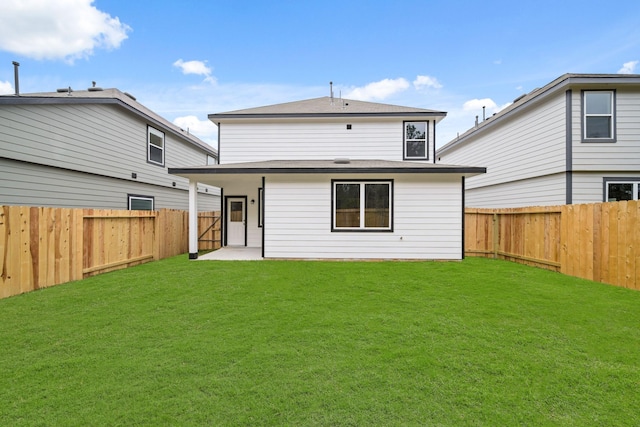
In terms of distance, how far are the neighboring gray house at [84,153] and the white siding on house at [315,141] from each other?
374 centimetres

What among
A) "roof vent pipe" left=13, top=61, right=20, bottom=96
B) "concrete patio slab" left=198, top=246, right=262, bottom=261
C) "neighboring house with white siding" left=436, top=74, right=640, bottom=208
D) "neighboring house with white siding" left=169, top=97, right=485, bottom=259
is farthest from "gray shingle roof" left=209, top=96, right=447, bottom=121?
"roof vent pipe" left=13, top=61, right=20, bottom=96

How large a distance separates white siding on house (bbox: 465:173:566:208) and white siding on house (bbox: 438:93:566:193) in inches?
9.2

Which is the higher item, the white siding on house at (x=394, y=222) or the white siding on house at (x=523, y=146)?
the white siding on house at (x=523, y=146)

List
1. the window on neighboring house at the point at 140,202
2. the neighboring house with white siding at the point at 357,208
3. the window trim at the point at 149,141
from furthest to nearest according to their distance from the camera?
the window trim at the point at 149,141 → the window on neighboring house at the point at 140,202 → the neighboring house with white siding at the point at 357,208

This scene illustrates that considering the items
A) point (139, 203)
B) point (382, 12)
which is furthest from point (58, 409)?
point (382, 12)

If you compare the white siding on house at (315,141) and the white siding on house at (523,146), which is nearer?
the white siding on house at (523,146)

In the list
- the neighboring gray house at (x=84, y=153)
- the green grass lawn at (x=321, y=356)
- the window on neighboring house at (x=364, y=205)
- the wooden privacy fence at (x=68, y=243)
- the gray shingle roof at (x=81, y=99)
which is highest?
the gray shingle roof at (x=81, y=99)

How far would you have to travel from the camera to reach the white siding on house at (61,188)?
7.16 m

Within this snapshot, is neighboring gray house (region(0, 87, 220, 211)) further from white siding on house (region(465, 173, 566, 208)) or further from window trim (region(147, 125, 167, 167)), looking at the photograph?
white siding on house (region(465, 173, 566, 208))

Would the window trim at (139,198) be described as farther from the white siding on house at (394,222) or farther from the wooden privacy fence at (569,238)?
the wooden privacy fence at (569,238)

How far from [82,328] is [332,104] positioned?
11.0 metres

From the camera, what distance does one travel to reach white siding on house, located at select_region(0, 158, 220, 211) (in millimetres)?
7156

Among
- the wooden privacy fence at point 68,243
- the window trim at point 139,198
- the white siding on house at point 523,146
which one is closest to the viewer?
the wooden privacy fence at point 68,243

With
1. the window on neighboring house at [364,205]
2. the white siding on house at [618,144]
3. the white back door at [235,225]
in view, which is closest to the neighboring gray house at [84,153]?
the white back door at [235,225]
